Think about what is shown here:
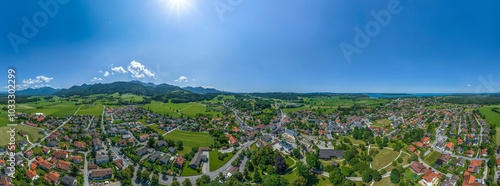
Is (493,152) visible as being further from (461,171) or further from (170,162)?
(170,162)

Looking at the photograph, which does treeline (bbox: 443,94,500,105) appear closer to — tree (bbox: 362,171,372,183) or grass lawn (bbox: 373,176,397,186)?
grass lawn (bbox: 373,176,397,186)

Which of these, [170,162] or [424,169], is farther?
[170,162]

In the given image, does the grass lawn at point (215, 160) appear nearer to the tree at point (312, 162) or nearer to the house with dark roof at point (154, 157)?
the house with dark roof at point (154, 157)

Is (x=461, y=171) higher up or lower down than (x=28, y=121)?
lower down

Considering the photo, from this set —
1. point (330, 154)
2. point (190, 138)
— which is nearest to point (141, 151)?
point (190, 138)

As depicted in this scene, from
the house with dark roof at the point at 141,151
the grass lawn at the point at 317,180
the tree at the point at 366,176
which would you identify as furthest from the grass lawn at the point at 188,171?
the tree at the point at 366,176

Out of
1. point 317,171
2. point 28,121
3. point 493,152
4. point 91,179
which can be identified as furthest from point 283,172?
point 28,121
